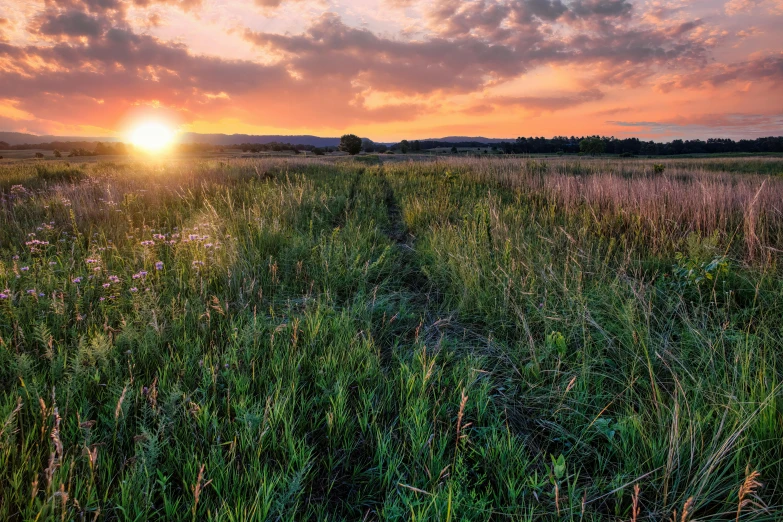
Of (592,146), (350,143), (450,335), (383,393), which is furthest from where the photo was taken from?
(350,143)

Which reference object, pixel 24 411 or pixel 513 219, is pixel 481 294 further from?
pixel 24 411

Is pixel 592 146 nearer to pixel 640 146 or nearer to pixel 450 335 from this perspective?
pixel 640 146

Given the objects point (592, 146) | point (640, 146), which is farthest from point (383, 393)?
point (640, 146)

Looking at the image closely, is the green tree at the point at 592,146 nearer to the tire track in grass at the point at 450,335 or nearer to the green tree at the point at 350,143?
the green tree at the point at 350,143

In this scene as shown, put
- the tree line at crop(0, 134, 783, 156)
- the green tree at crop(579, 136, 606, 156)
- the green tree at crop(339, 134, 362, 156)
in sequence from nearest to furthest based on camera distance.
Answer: the tree line at crop(0, 134, 783, 156) < the green tree at crop(579, 136, 606, 156) < the green tree at crop(339, 134, 362, 156)

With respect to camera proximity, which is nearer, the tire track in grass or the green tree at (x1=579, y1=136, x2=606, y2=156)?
the tire track in grass

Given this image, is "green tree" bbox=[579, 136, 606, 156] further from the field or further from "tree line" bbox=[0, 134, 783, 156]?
the field

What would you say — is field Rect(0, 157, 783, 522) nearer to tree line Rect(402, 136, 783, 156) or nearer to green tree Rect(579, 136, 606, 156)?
tree line Rect(402, 136, 783, 156)

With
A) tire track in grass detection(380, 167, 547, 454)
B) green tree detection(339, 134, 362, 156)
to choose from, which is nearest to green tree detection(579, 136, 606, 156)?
green tree detection(339, 134, 362, 156)

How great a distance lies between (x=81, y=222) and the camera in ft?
17.4

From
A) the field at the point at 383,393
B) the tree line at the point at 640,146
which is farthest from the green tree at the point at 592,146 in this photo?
the field at the point at 383,393

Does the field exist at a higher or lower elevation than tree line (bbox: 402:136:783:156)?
lower

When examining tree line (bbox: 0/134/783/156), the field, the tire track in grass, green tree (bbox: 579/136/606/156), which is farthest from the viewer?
green tree (bbox: 579/136/606/156)

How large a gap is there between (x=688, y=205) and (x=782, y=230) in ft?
3.74
